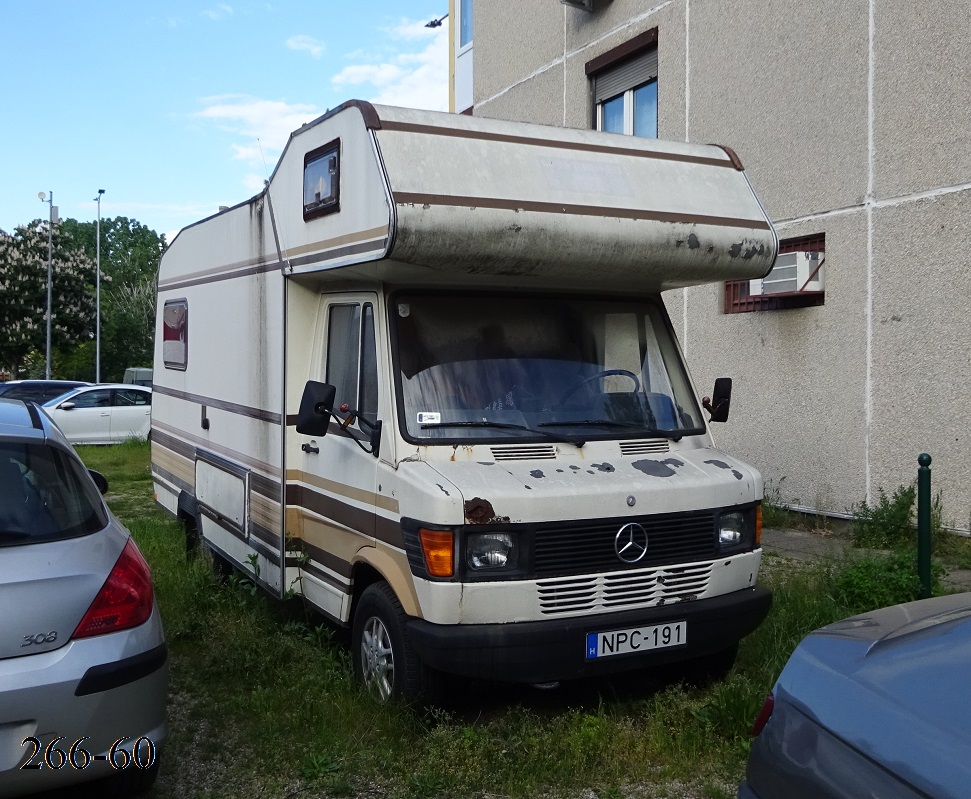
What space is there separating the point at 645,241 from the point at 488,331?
2.98 ft

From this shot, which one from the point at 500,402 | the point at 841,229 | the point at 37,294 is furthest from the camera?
the point at 37,294

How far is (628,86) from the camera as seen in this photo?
495 inches

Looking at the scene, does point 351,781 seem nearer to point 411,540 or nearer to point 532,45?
point 411,540

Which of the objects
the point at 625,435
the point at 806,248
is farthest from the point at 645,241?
the point at 806,248

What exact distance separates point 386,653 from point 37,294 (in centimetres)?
4555

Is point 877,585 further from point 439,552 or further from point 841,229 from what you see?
point 841,229

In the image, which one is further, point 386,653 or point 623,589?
point 386,653

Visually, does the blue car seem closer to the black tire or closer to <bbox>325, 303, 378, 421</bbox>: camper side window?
the black tire

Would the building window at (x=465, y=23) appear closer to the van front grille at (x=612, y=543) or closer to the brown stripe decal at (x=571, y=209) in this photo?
the brown stripe decal at (x=571, y=209)

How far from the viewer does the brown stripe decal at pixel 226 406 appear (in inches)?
237

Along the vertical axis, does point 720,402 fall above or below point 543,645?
above

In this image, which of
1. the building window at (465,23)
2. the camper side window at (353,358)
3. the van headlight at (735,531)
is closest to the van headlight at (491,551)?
the camper side window at (353,358)

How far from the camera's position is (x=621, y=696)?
16.9 feet

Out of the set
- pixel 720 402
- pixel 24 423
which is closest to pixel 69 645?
pixel 24 423
